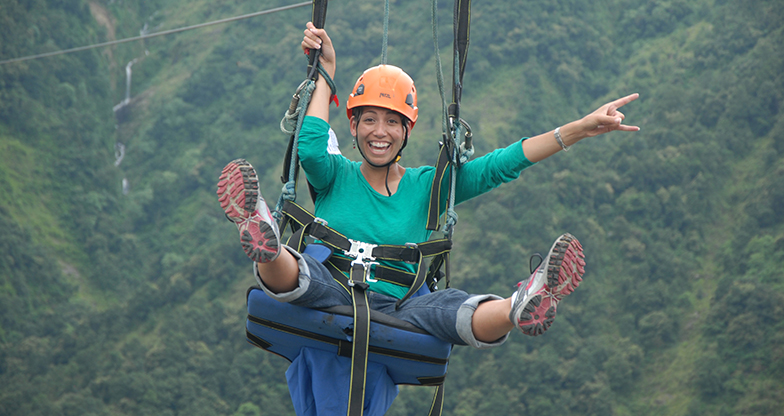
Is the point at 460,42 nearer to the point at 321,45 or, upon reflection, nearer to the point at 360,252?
the point at 321,45

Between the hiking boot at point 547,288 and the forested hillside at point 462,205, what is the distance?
25133 millimetres

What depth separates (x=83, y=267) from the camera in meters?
35.2

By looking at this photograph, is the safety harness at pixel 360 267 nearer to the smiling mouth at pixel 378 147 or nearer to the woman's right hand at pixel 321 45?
the woman's right hand at pixel 321 45

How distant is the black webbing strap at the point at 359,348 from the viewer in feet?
9.82

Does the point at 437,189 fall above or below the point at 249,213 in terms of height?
above

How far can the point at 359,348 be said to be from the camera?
3004 mm

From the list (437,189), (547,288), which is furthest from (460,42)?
(547,288)

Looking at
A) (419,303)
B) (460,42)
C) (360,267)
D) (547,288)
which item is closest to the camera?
(547,288)

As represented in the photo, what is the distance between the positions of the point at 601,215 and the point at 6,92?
26201 millimetres

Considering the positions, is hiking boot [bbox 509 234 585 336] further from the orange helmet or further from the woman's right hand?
the woman's right hand

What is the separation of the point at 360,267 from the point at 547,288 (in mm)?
790

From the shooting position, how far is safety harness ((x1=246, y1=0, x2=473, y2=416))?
3.04 metres

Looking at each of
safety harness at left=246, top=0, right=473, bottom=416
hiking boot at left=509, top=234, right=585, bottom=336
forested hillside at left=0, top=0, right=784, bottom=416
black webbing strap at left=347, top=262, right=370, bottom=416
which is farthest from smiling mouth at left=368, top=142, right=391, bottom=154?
forested hillside at left=0, top=0, right=784, bottom=416

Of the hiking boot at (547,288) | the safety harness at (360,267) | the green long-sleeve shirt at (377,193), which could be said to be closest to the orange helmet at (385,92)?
the safety harness at (360,267)
